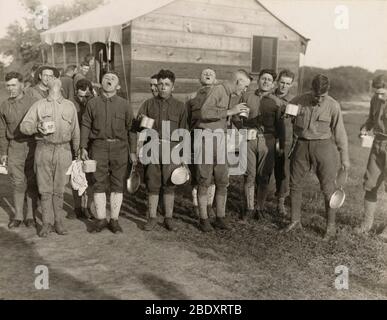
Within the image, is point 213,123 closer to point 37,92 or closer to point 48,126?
point 48,126

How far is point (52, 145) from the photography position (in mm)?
5539

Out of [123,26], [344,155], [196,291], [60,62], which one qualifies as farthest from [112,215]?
[60,62]

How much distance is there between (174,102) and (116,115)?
2.42 ft

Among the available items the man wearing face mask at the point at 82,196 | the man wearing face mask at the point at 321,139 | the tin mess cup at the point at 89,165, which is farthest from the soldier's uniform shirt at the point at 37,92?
the man wearing face mask at the point at 321,139

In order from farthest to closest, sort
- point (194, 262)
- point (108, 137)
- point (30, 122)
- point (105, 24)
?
1. point (105, 24)
2. point (108, 137)
3. point (30, 122)
4. point (194, 262)

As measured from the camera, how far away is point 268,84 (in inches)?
255

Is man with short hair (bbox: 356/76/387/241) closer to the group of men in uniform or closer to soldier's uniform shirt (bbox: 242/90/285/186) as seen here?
the group of men in uniform

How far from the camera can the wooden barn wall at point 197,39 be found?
10.4 meters

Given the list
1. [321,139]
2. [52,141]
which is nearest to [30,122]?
[52,141]

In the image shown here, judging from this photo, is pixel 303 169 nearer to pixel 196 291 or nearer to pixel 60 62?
pixel 196 291

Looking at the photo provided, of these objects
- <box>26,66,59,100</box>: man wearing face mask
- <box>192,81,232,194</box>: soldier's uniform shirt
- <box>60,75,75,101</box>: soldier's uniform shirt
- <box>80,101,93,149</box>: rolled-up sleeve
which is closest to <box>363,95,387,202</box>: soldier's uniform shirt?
<box>192,81,232,194</box>: soldier's uniform shirt

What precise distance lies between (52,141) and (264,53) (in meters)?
8.06

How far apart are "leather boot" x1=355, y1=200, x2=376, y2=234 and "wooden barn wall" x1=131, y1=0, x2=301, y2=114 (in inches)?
232

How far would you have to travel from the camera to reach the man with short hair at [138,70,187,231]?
226 inches
